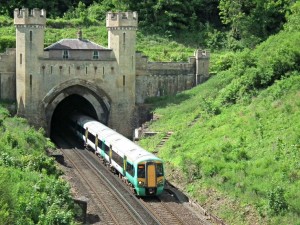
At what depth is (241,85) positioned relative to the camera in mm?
50000

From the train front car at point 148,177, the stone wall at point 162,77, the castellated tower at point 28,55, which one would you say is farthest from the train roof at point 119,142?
the stone wall at point 162,77

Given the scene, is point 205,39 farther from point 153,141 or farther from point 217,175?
point 217,175

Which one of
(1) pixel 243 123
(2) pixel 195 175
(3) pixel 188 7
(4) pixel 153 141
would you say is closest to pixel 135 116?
(4) pixel 153 141

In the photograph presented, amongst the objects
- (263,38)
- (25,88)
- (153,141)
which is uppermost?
(263,38)

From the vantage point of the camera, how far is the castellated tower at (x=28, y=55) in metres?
54.0

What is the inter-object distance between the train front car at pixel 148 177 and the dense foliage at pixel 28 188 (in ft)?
15.5

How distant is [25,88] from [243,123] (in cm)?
2076

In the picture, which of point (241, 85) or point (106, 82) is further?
point (106, 82)

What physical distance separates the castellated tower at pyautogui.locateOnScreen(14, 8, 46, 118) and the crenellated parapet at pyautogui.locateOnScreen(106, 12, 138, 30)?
569 centimetres

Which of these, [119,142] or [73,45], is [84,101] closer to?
[73,45]

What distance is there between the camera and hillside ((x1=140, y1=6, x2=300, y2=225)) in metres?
32.5

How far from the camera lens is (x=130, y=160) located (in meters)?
38.1

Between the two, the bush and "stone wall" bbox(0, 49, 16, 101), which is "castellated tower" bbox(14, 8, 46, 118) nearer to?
"stone wall" bbox(0, 49, 16, 101)

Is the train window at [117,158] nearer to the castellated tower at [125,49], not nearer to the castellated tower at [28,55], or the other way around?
the castellated tower at [125,49]
